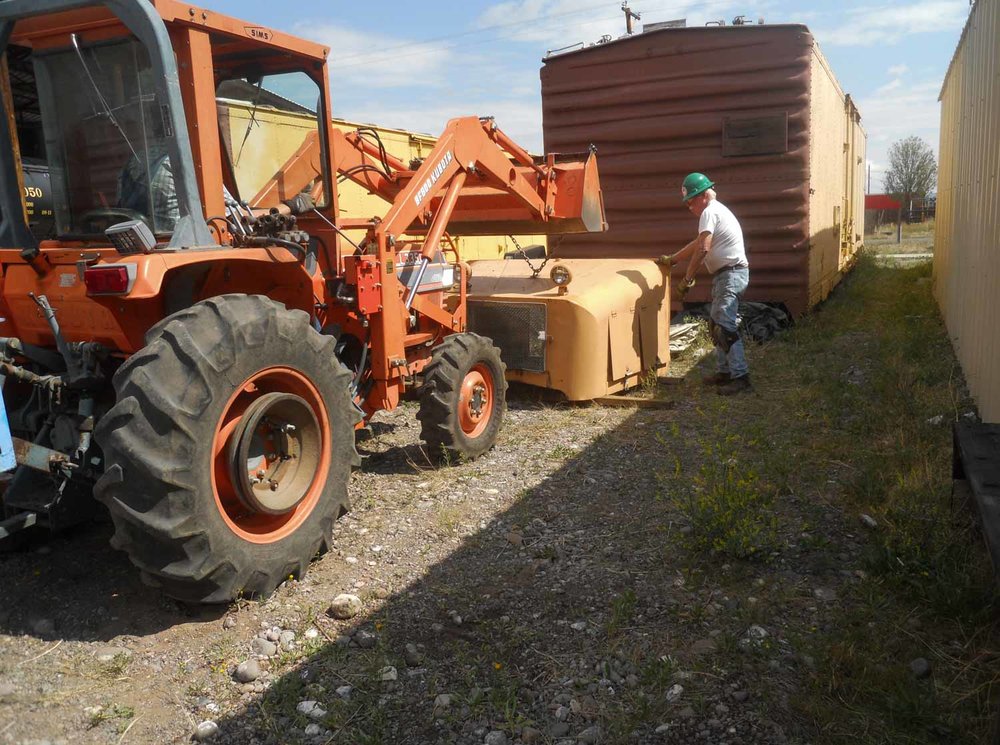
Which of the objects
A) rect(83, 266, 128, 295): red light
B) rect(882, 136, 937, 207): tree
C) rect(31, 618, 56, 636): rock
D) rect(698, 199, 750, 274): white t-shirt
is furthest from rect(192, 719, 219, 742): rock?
rect(882, 136, 937, 207): tree

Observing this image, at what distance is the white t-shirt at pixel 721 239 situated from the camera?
6871mm

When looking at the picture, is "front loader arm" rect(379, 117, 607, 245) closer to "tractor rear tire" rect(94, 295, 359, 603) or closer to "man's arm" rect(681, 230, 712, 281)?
"man's arm" rect(681, 230, 712, 281)

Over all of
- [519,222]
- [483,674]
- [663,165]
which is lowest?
[483,674]

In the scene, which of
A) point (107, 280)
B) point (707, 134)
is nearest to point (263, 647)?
point (107, 280)

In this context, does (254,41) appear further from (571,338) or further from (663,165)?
(663,165)

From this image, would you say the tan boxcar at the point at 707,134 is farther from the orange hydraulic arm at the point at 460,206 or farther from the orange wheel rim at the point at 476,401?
the orange wheel rim at the point at 476,401

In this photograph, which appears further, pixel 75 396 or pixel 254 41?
pixel 254 41

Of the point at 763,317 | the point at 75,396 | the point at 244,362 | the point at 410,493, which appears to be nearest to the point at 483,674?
the point at 244,362

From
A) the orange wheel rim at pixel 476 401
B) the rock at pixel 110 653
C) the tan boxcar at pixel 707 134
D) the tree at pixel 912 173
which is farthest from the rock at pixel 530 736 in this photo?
the tree at pixel 912 173

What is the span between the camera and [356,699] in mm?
2656

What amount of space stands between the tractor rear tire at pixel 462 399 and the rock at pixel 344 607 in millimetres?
1689

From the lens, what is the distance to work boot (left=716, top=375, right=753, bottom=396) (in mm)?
6691

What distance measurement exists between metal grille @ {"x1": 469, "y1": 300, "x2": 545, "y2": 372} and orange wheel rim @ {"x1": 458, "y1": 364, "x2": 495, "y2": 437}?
0.95m

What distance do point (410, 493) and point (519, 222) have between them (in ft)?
9.12
